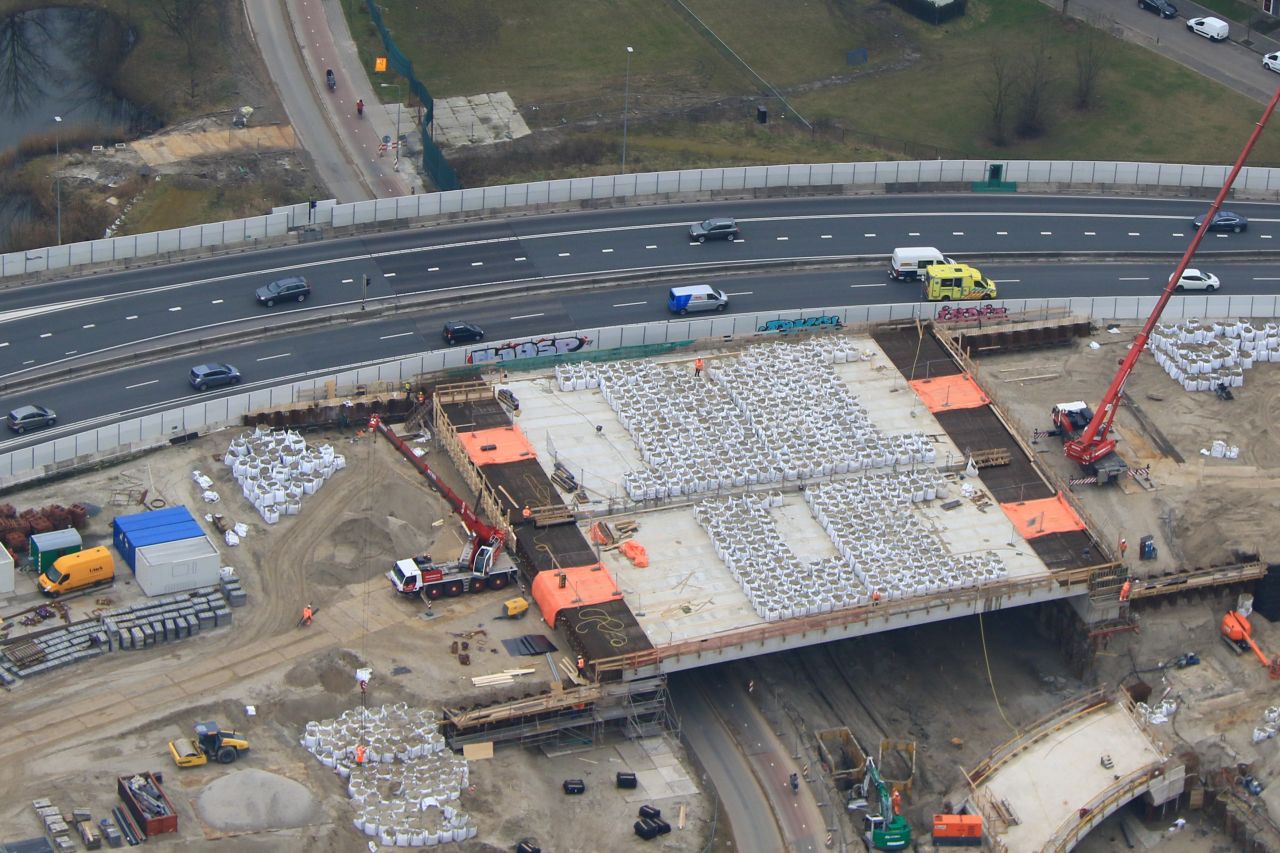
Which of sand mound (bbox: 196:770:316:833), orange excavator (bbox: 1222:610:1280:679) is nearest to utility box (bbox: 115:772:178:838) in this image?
sand mound (bbox: 196:770:316:833)

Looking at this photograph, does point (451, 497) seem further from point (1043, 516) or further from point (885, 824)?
point (1043, 516)

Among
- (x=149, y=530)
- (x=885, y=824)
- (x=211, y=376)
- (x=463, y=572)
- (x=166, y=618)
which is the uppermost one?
(x=149, y=530)

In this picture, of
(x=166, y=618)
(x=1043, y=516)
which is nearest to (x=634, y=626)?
(x=166, y=618)

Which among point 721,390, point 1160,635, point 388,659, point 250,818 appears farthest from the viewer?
point 721,390

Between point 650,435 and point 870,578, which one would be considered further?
point 650,435

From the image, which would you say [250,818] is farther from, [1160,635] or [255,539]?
[1160,635]

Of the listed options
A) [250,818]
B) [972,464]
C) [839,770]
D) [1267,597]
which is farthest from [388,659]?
[1267,597]
